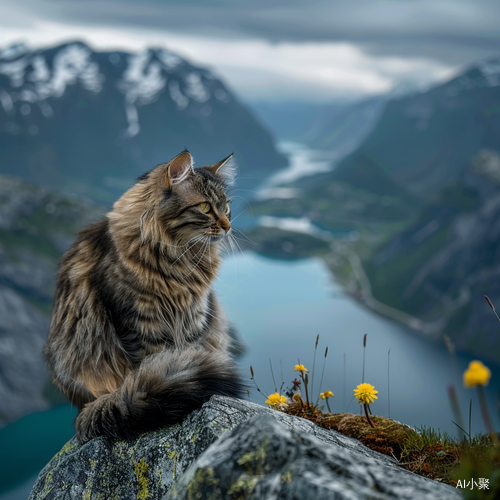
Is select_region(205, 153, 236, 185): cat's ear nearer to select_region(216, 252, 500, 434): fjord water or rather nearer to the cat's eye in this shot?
the cat's eye

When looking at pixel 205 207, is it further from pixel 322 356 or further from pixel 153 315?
pixel 322 356

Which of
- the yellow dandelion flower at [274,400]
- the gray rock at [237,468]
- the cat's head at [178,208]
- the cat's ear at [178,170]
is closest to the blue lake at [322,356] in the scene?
the cat's head at [178,208]

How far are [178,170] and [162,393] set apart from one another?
2551 millimetres

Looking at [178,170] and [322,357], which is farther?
[322,357]

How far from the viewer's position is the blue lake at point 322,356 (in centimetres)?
8039

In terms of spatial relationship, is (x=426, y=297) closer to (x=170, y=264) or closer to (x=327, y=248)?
(x=327, y=248)

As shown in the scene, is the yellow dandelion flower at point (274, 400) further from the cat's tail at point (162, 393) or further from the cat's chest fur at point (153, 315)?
the cat's chest fur at point (153, 315)

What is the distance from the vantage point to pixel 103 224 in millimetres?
6008

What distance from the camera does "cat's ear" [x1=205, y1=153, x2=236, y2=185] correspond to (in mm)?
5926

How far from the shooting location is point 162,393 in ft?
13.5

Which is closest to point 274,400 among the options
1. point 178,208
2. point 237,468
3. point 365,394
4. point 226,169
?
point 365,394

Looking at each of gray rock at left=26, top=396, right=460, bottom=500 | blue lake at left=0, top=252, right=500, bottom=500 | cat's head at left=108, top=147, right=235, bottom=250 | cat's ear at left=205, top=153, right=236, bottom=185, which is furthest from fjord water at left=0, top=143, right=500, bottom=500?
gray rock at left=26, top=396, right=460, bottom=500

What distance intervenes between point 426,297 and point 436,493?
502ft

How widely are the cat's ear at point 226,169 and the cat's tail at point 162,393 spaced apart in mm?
2507
